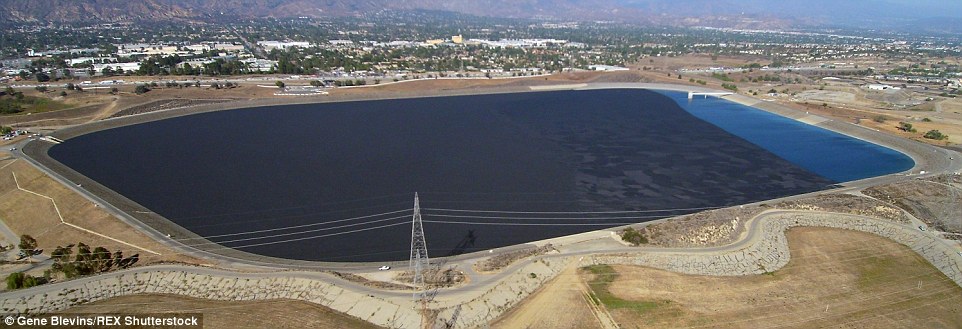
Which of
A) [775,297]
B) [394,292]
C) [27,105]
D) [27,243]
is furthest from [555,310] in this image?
[27,105]

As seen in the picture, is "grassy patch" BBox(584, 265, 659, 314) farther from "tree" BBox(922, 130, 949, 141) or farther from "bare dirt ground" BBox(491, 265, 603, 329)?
"tree" BBox(922, 130, 949, 141)

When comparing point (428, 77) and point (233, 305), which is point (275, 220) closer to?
point (233, 305)

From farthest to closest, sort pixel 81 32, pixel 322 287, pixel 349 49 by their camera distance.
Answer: pixel 81 32
pixel 349 49
pixel 322 287

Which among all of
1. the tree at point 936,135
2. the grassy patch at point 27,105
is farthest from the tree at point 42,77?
the tree at point 936,135

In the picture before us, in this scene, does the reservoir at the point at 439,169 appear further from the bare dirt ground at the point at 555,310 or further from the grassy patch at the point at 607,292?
the bare dirt ground at the point at 555,310

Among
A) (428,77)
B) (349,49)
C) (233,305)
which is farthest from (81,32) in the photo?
(233,305)

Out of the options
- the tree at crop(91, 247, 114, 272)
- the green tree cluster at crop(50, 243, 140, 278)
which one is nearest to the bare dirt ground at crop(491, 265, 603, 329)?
the green tree cluster at crop(50, 243, 140, 278)
